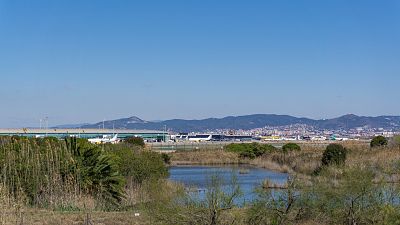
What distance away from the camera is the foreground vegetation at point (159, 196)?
15.0 m

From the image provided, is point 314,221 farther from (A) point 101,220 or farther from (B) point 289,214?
(A) point 101,220

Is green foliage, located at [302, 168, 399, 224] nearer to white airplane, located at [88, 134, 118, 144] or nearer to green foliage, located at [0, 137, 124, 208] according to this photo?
green foliage, located at [0, 137, 124, 208]

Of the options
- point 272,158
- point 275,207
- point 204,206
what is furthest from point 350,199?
point 272,158


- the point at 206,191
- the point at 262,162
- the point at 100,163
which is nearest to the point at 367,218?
the point at 206,191

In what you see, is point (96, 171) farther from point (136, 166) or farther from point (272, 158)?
point (272, 158)

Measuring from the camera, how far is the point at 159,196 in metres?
15.8

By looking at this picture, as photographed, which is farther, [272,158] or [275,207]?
[272,158]

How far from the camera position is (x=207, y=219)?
14734mm

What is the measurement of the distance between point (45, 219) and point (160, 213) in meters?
4.18

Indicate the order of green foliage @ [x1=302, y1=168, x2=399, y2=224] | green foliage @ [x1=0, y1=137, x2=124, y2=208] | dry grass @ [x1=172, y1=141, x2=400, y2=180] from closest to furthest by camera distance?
green foliage @ [x1=302, y1=168, x2=399, y2=224]
green foliage @ [x1=0, y1=137, x2=124, y2=208]
dry grass @ [x1=172, y1=141, x2=400, y2=180]

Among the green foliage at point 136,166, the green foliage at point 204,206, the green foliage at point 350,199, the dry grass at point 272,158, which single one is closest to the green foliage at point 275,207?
the green foliage at point 350,199

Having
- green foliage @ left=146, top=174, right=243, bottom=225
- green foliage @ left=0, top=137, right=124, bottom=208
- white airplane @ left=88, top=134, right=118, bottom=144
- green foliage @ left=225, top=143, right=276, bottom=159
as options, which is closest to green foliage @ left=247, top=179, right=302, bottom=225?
green foliage @ left=146, top=174, right=243, bottom=225

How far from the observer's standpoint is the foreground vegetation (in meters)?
15.0

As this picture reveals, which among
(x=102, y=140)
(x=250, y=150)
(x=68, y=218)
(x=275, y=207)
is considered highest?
(x=102, y=140)
